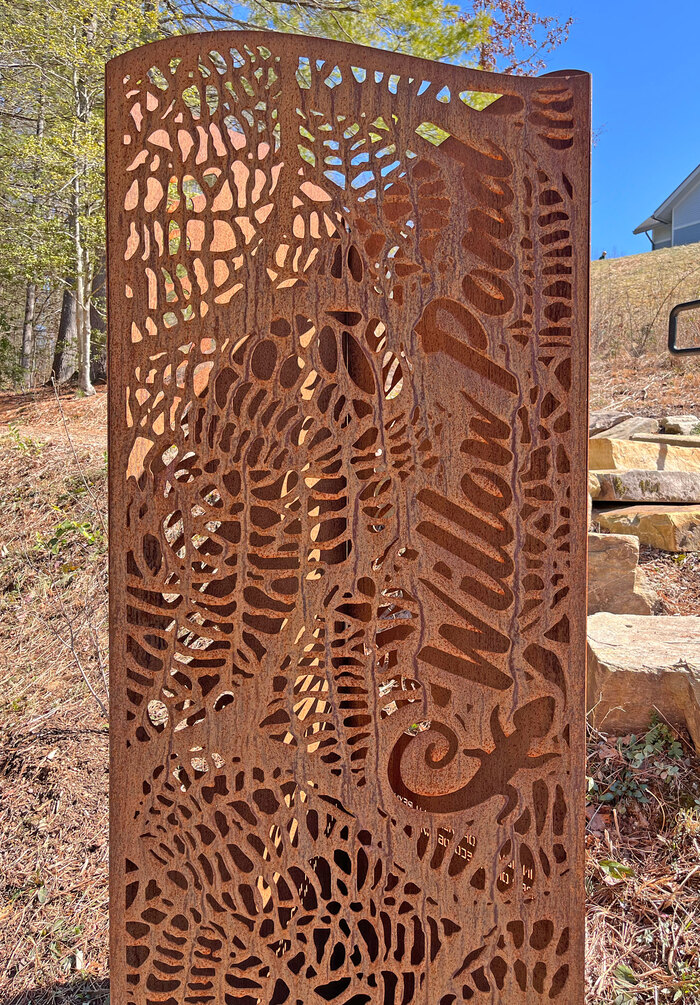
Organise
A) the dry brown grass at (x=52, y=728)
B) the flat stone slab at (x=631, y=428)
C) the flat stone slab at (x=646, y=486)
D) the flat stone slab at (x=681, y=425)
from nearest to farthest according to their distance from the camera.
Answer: the dry brown grass at (x=52, y=728) < the flat stone slab at (x=646, y=486) < the flat stone slab at (x=631, y=428) < the flat stone slab at (x=681, y=425)

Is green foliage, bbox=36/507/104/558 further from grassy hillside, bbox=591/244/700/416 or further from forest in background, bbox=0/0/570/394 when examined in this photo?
grassy hillside, bbox=591/244/700/416

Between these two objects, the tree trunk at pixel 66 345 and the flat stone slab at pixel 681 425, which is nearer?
the flat stone slab at pixel 681 425

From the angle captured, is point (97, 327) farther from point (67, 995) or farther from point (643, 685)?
point (643, 685)

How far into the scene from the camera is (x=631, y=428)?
589cm

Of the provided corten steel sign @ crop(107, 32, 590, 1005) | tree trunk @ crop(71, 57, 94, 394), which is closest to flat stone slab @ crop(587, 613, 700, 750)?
corten steel sign @ crop(107, 32, 590, 1005)

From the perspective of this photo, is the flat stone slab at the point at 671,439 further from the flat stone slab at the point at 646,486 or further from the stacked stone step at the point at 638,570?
the flat stone slab at the point at 646,486

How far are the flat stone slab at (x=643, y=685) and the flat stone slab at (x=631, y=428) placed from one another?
3.37m

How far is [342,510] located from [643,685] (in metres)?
1.77

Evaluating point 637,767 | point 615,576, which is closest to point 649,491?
point 615,576

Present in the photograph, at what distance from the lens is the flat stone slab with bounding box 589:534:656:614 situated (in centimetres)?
354

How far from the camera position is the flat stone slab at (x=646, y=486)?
451 cm

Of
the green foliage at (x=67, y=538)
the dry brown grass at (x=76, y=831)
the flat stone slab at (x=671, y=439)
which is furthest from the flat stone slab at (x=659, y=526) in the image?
the green foliage at (x=67, y=538)

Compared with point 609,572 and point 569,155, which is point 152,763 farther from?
point 609,572

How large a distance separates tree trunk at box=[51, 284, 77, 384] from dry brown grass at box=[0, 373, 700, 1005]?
4816 mm
